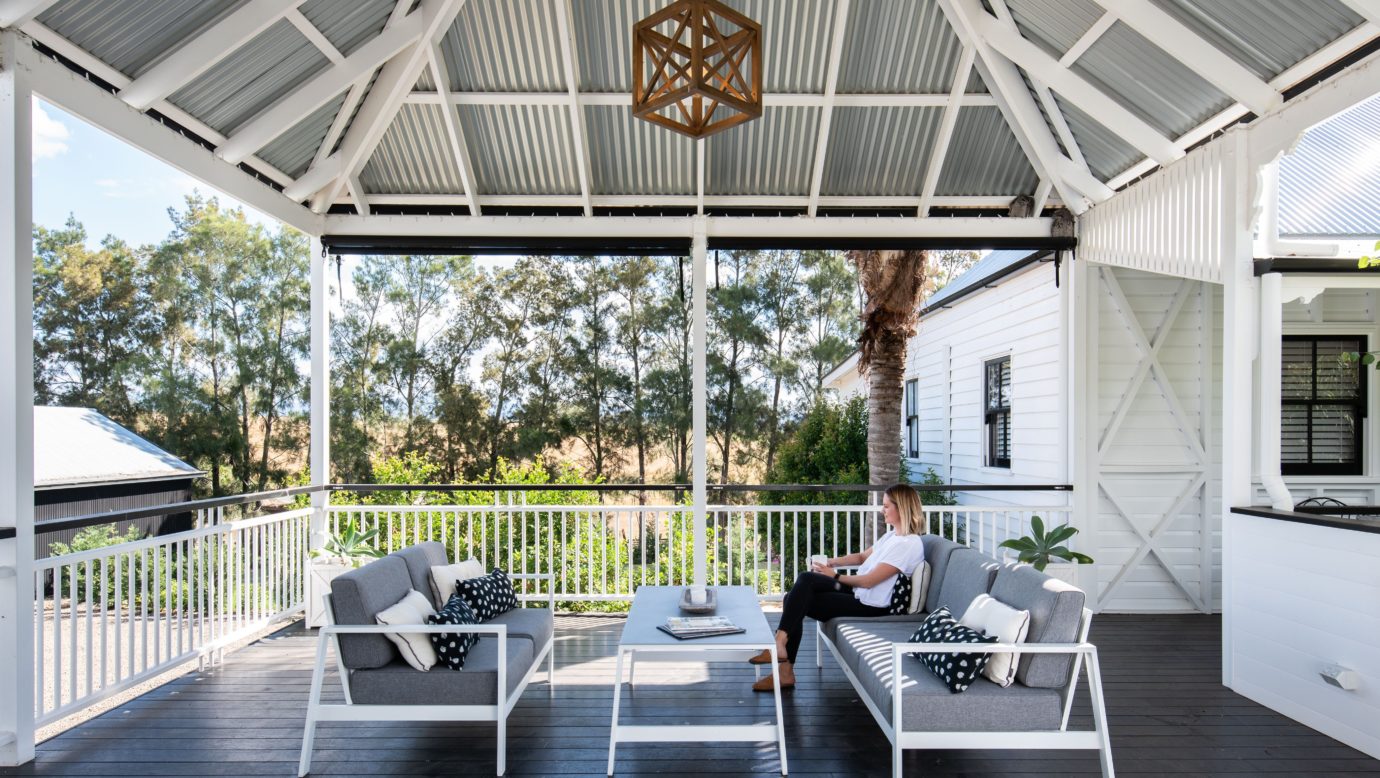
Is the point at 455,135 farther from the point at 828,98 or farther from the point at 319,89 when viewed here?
the point at 828,98

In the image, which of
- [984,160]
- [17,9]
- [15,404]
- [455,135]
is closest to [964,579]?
[984,160]

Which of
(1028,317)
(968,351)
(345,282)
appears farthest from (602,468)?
(1028,317)

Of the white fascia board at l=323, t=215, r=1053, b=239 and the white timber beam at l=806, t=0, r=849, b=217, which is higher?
the white timber beam at l=806, t=0, r=849, b=217

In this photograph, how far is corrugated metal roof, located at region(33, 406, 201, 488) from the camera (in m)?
10.1

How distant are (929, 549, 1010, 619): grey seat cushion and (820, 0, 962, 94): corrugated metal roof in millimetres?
3445

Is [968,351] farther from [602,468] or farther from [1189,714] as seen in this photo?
[602,468]

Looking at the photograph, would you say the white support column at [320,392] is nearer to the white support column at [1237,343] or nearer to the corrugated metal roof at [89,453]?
→ the corrugated metal roof at [89,453]

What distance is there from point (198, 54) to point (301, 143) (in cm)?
167

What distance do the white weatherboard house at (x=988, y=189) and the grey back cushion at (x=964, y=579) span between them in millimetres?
976

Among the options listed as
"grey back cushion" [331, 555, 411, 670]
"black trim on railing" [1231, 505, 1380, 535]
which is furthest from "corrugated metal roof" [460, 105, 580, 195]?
"black trim on railing" [1231, 505, 1380, 535]

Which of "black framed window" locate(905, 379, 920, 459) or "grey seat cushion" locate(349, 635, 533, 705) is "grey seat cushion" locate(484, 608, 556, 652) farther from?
"black framed window" locate(905, 379, 920, 459)

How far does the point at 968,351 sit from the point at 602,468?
711cm

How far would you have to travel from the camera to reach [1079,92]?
5211 millimetres

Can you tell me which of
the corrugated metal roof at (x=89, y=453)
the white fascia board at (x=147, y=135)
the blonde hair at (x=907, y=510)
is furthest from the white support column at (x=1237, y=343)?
the corrugated metal roof at (x=89, y=453)
